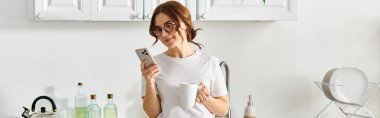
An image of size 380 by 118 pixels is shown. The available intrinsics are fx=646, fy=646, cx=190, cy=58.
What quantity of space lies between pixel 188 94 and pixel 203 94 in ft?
0.24

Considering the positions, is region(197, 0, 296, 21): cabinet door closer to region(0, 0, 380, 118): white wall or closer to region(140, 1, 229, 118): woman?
region(0, 0, 380, 118): white wall

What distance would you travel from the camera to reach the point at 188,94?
1.93m

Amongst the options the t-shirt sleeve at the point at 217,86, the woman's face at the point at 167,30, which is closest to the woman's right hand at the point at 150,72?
the woman's face at the point at 167,30

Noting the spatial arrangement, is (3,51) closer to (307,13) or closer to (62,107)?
(62,107)

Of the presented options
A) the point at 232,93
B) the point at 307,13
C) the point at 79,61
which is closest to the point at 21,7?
the point at 79,61

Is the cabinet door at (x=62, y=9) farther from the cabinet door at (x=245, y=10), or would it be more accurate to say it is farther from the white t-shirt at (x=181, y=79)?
the white t-shirt at (x=181, y=79)

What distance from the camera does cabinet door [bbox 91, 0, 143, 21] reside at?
2.78m

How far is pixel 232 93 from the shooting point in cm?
317

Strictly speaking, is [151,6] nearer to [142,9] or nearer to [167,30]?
[142,9]

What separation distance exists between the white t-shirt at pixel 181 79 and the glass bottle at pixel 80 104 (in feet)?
3.27

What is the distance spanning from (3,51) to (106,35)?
1.56 feet

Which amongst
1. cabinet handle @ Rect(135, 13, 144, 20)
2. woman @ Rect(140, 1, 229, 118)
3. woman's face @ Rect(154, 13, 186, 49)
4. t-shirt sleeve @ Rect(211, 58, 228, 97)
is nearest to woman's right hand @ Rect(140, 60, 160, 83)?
woman @ Rect(140, 1, 229, 118)

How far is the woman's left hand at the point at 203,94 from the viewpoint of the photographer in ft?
6.50

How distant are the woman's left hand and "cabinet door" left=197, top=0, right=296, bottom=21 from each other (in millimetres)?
844
